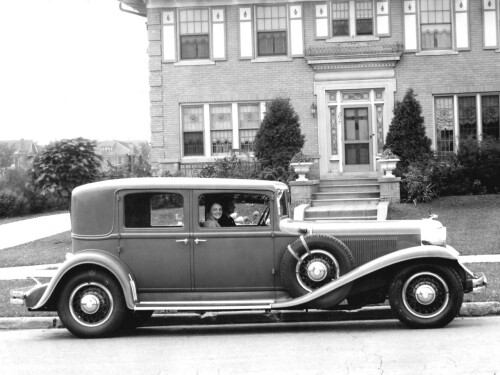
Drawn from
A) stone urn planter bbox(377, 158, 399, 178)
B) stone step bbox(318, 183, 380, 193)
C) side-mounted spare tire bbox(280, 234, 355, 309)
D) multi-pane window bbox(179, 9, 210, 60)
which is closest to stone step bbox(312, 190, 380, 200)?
stone step bbox(318, 183, 380, 193)

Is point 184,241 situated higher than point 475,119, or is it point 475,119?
point 475,119

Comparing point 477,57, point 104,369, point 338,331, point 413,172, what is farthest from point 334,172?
point 104,369

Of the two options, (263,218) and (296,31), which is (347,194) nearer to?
(296,31)

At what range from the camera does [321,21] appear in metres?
25.0

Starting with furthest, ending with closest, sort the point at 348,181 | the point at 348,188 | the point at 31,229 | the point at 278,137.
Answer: the point at 31,229 < the point at 348,181 < the point at 278,137 < the point at 348,188

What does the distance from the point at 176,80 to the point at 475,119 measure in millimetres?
9038

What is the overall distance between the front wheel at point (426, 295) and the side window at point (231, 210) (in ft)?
5.61

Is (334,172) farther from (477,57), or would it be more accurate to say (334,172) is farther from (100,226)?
(100,226)

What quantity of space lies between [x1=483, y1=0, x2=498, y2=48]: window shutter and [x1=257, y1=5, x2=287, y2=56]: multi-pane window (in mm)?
5908

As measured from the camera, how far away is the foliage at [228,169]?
2319 cm

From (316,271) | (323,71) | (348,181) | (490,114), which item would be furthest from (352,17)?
(316,271)

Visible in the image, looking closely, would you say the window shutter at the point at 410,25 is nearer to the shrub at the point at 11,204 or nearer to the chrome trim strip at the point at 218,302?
the shrub at the point at 11,204

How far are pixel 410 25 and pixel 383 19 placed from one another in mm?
819

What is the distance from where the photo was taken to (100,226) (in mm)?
9766
